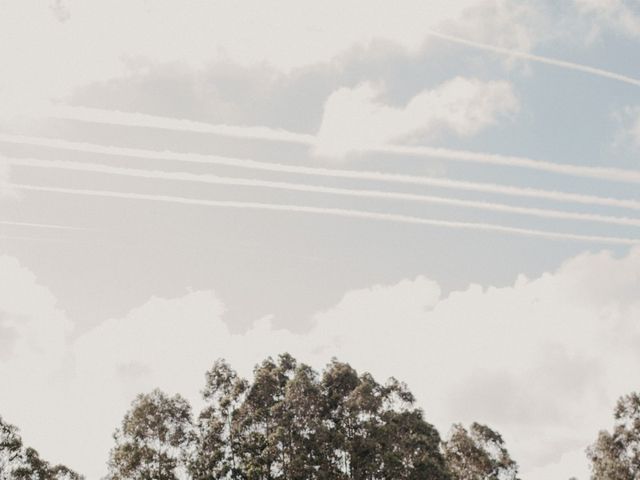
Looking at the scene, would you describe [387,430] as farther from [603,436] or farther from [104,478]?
[104,478]

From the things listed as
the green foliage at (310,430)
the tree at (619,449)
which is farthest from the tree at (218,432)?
the tree at (619,449)

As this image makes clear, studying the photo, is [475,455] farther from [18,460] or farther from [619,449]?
[18,460]

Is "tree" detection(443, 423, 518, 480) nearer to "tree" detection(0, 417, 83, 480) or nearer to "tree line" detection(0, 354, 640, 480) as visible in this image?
"tree line" detection(0, 354, 640, 480)

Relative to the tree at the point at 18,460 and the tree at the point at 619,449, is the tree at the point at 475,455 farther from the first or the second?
the tree at the point at 18,460

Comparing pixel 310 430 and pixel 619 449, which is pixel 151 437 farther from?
pixel 619 449

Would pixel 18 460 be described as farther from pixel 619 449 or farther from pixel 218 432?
pixel 619 449

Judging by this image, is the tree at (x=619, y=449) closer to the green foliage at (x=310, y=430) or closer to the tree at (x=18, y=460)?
the green foliage at (x=310, y=430)

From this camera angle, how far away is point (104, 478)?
38031 millimetres

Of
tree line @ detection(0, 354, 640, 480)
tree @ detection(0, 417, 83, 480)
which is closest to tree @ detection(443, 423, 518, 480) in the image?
tree line @ detection(0, 354, 640, 480)

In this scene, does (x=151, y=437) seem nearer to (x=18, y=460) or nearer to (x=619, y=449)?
(x=18, y=460)

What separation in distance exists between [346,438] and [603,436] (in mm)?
18580

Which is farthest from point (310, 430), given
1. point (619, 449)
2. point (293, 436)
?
point (619, 449)

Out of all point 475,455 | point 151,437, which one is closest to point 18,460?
point 151,437

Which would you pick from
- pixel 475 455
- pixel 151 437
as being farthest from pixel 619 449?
pixel 151 437
